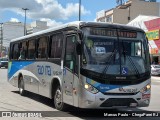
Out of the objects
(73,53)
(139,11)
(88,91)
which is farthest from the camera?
(139,11)

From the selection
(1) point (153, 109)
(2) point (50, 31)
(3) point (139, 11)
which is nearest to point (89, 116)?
(1) point (153, 109)

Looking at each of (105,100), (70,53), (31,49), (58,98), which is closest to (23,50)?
(31,49)

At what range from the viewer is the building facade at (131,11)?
300ft

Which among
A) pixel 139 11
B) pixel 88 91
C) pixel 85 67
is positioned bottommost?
pixel 88 91

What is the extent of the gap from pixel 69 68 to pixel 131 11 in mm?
83036

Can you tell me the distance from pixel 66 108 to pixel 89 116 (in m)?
1.48

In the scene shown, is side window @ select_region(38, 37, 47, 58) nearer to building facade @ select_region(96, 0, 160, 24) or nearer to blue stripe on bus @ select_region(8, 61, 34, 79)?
blue stripe on bus @ select_region(8, 61, 34, 79)

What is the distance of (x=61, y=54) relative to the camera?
39.4 feet

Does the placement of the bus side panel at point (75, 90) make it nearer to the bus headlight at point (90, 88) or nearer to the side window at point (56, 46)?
the bus headlight at point (90, 88)

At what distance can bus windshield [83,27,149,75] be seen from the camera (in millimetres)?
10440

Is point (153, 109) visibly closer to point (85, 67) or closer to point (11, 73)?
point (85, 67)

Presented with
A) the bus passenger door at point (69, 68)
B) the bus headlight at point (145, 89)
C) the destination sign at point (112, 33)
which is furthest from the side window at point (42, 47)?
the bus headlight at point (145, 89)

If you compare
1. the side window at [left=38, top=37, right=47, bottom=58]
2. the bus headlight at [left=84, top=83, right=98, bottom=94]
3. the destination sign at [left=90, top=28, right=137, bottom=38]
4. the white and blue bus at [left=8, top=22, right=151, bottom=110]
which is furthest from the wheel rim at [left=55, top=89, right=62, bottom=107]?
the destination sign at [left=90, top=28, right=137, bottom=38]

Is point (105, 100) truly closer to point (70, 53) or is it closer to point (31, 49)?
point (70, 53)
